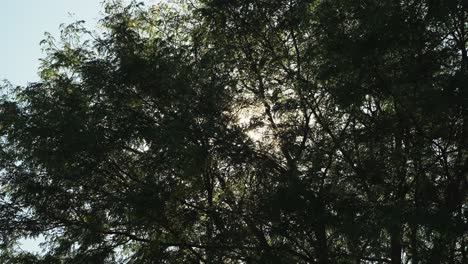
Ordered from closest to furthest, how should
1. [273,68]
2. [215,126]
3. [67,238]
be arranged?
[215,126] < [67,238] < [273,68]

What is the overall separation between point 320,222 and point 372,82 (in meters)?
1.86

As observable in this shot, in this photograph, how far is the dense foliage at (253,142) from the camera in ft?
23.3

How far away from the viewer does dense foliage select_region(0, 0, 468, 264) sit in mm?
7113

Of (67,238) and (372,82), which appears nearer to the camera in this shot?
(372,82)

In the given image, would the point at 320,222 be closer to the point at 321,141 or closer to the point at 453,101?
the point at 321,141

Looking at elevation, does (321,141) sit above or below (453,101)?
above

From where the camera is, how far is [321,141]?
8602mm

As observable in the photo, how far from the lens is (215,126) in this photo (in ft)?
25.9

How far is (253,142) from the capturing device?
8.48 metres

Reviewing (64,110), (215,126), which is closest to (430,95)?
(215,126)

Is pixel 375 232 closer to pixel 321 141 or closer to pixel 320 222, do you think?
pixel 320 222

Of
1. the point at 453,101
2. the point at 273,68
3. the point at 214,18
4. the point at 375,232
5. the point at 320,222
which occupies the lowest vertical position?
the point at 375,232

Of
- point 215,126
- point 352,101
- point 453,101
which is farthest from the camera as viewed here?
point 215,126

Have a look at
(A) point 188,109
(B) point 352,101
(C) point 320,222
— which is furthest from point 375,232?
(A) point 188,109
